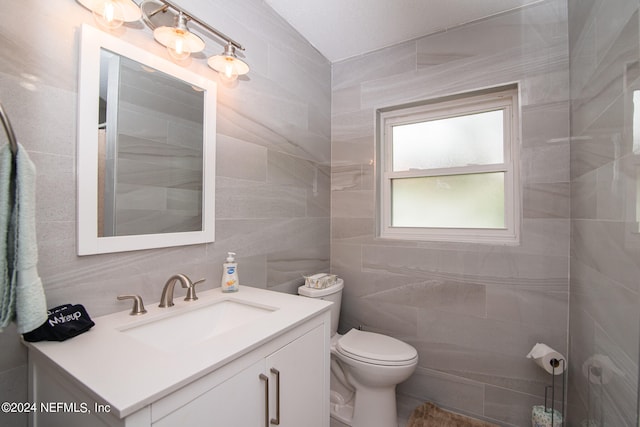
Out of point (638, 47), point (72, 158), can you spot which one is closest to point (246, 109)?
point (72, 158)

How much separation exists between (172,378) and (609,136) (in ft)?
5.00

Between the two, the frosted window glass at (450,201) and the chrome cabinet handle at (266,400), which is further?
the frosted window glass at (450,201)

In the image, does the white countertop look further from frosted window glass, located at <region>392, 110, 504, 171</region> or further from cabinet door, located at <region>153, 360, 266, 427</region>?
frosted window glass, located at <region>392, 110, 504, 171</region>

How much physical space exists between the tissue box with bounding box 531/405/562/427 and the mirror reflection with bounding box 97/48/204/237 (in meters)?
1.97

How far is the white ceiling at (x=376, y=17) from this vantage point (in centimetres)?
165

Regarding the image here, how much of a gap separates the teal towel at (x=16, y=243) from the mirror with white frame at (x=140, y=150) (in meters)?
0.36

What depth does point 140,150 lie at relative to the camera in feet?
3.61

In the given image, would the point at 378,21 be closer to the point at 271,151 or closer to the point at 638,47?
the point at 271,151

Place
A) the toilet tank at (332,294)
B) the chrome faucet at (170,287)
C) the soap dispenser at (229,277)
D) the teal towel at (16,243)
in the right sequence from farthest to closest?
1. the toilet tank at (332,294)
2. the soap dispenser at (229,277)
3. the chrome faucet at (170,287)
4. the teal towel at (16,243)

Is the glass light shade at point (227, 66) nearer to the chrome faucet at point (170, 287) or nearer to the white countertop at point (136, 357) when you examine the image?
the chrome faucet at point (170, 287)

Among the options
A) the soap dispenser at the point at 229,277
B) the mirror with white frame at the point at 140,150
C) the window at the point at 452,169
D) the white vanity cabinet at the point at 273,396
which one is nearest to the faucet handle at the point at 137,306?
the mirror with white frame at the point at 140,150

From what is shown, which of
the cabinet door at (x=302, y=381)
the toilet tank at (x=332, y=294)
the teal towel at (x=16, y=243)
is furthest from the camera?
the toilet tank at (x=332, y=294)

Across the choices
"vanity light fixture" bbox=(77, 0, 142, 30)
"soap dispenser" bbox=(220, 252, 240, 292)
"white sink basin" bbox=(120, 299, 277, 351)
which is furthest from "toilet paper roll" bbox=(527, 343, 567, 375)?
"vanity light fixture" bbox=(77, 0, 142, 30)

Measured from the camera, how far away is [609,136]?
99 centimetres
